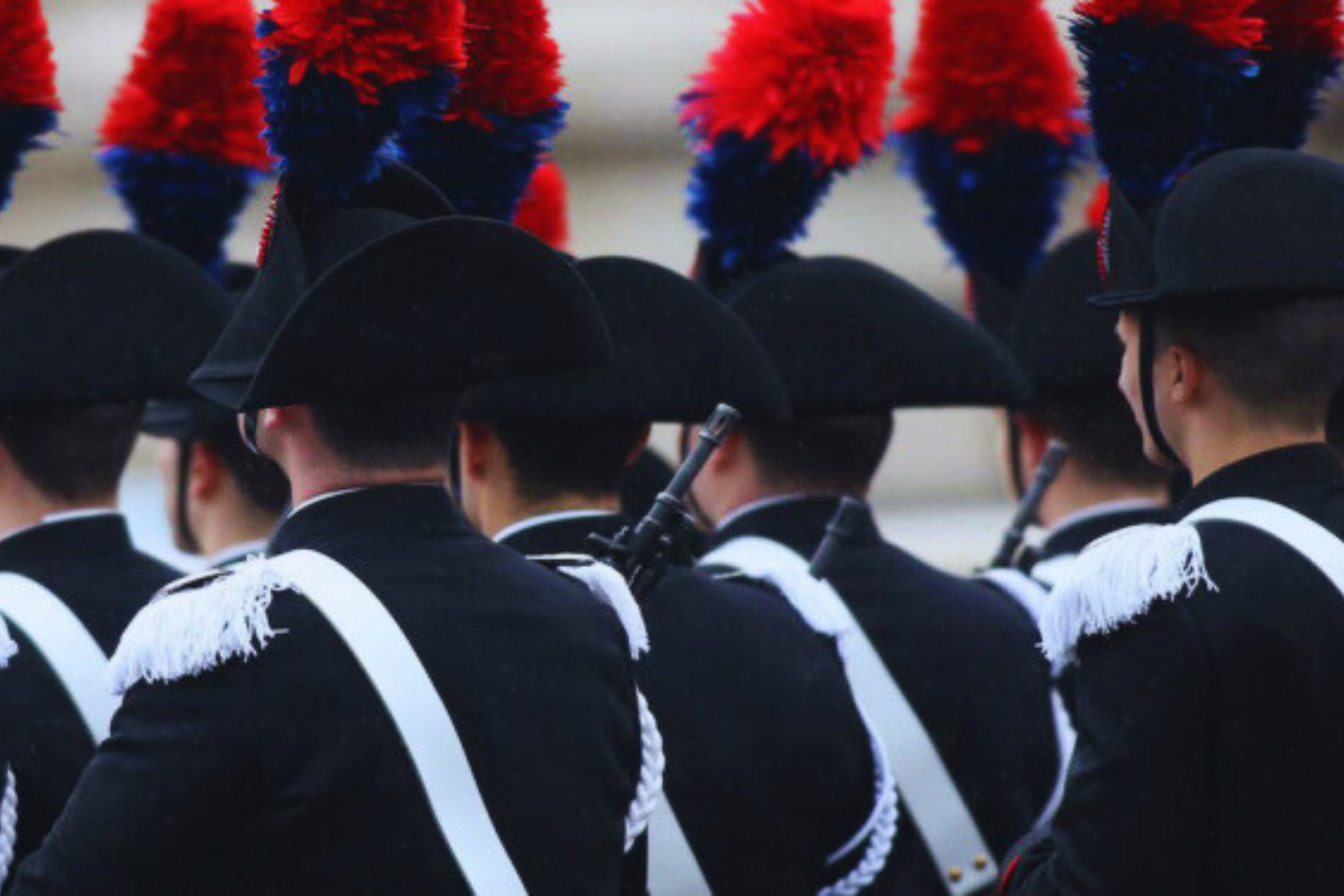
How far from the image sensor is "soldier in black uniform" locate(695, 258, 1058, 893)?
15.8 ft

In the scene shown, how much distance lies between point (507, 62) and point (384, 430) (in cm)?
117

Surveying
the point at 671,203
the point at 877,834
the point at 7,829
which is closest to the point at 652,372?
the point at 877,834

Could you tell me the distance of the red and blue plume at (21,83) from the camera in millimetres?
4969

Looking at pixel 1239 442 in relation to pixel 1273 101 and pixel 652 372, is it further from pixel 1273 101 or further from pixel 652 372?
pixel 652 372

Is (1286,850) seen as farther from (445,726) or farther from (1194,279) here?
(445,726)

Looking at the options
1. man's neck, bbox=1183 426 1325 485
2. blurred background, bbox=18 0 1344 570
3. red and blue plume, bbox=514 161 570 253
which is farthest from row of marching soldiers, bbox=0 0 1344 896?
blurred background, bbox=18 0 1344 570

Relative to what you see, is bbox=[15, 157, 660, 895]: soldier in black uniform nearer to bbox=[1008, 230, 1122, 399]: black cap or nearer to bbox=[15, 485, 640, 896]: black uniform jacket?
bbox=[15, 485, 640, 896]: black uniform jacket

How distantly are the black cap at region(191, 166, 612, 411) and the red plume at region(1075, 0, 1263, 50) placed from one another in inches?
35.2

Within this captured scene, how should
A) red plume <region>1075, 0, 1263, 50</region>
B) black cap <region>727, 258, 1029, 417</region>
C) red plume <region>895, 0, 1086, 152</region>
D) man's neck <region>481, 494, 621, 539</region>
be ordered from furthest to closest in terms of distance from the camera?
red plume <region>895, 0, 1086, 152</region> → black cap <region>727, 258, 1029, 417</region> → man's neck <region>481, 494, 621, 539</region> → red plume <region>1075, 0, 1263, 50</region>

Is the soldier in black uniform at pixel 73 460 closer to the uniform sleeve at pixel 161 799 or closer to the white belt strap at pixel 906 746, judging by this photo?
the uniform sleeve at pixel 161 799

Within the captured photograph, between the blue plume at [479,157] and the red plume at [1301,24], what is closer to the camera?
the red plume at [1301,24]

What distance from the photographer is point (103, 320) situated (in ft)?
15.8

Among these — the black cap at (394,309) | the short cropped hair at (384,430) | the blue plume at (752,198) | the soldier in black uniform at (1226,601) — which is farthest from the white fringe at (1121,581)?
the blue plume at (752,198)

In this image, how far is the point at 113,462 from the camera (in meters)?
4.78
